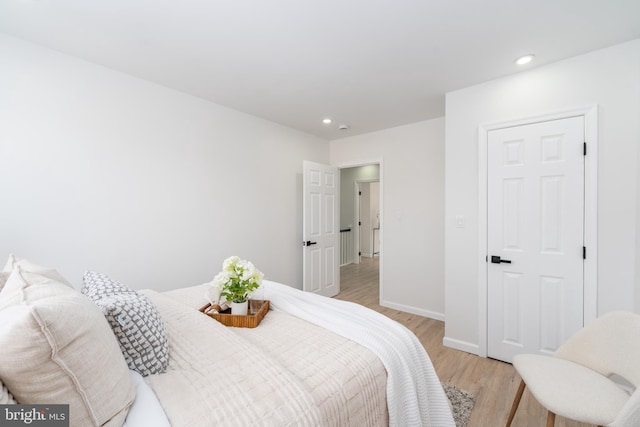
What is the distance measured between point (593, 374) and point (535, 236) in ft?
3.82

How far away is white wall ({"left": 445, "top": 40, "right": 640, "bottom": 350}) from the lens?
1.86m

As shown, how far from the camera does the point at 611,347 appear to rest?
4.39 ft

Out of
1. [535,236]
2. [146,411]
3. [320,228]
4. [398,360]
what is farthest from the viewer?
[320,228]

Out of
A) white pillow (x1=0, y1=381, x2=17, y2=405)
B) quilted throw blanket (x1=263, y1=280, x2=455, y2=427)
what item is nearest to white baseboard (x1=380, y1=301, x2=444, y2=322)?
quilted throw blanket (x1=263, y1=280, x2=455, y2=427)

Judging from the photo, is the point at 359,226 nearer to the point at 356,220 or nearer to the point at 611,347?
the point at 356,220

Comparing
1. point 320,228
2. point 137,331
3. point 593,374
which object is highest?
point 320,228

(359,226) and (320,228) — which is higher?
(320,228)

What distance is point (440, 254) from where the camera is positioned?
332cm

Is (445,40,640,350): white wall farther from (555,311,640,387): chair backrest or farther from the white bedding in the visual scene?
Result: the white bedding

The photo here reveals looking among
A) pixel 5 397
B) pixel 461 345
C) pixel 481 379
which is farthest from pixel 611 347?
pixel 5 397

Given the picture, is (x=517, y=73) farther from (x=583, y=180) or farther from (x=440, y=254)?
(x=440, y=254)

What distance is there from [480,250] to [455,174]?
76 cm

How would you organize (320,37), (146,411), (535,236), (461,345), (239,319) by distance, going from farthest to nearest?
(461,345)
(535,236)
(320,37)
(239,319)
(146,411)

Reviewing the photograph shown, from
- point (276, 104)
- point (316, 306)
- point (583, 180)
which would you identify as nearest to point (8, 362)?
point (316, 306)
